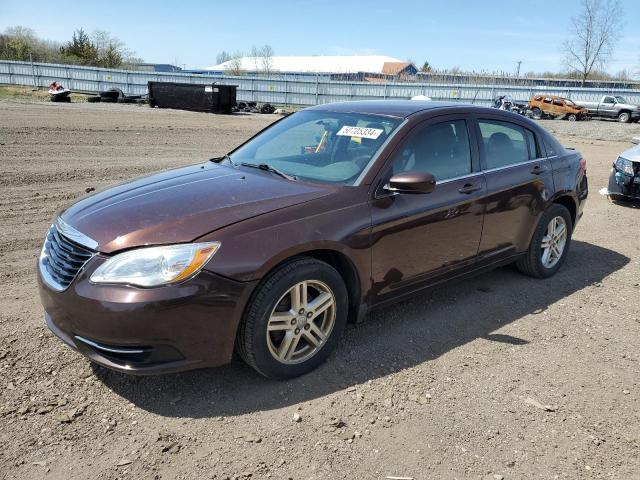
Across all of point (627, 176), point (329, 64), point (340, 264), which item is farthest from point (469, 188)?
point (329, 64)

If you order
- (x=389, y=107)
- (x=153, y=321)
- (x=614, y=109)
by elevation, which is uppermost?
(x=614, y=109)

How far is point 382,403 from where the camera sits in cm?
323

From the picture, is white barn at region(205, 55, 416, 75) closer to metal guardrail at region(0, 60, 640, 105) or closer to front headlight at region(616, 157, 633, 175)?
metal guardrail at region(0, 60, 640, 105)

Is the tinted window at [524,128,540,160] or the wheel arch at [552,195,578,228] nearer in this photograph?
the tinted window at [524,128,540,160]

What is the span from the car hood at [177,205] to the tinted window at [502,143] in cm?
178

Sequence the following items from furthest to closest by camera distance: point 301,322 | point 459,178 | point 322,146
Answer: point 459,178, point 322,146, point 301,322

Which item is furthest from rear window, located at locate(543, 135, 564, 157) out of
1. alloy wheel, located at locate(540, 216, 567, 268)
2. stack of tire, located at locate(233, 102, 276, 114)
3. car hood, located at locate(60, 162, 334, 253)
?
stack of tire, located at locate(233, 102, 276, 114)

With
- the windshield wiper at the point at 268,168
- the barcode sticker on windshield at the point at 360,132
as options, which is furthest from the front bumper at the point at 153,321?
the barcode sticker on windshield at the point at 360,132

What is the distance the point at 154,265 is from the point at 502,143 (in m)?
3.34

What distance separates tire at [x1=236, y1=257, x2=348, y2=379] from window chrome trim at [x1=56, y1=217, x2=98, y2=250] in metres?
0.92

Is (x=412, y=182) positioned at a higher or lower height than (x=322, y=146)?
lower

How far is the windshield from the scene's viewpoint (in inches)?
151

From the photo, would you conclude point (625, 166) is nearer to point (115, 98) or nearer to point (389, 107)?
point (389, 107)

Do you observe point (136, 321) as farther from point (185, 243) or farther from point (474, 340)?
point (474, 340)
